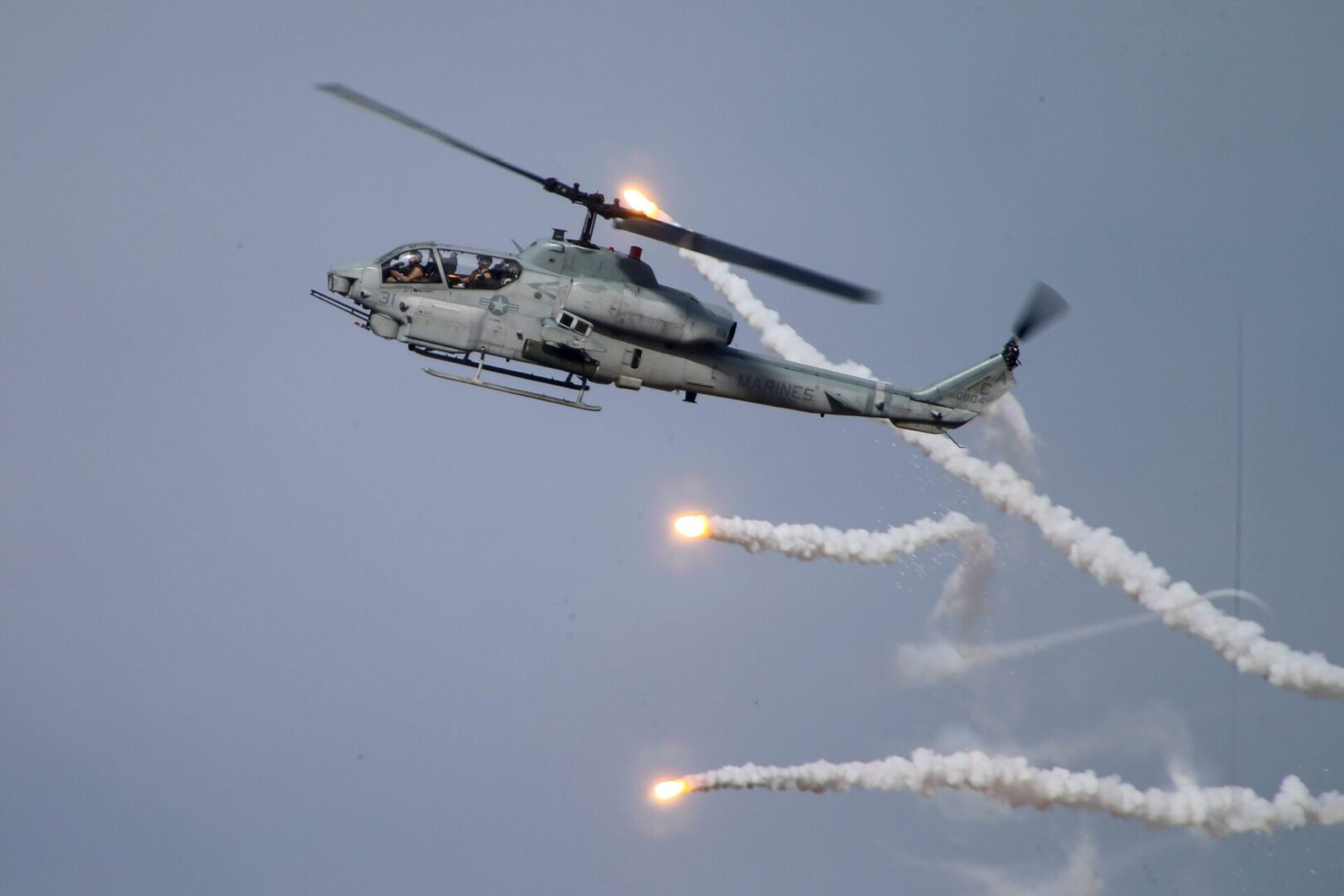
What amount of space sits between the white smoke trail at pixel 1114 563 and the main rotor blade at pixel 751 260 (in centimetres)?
608

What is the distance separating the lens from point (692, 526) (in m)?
39.7

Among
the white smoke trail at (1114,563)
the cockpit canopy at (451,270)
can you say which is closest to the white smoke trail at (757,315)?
the white smoke trail at (1114,563)

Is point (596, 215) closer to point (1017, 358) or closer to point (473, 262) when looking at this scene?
point (473, 262)

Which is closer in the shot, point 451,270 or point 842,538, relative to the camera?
point 451,270

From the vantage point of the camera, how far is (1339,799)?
116 feet

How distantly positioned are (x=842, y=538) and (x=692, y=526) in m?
3.07

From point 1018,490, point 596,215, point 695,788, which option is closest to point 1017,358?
point 1018,490

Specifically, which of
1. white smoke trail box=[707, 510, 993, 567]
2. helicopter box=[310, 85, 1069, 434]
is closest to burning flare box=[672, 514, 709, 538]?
white smoke trail box=[707, 510, 993, 567]

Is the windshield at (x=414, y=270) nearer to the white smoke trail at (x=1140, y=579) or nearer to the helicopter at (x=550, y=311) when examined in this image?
the helicopter at (x=550, y=311)

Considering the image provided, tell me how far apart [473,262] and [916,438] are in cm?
1139

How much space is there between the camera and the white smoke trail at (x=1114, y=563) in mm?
34719

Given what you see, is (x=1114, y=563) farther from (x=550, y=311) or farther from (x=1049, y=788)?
(x=550, y=311)

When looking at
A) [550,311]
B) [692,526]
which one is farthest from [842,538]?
[550,311]

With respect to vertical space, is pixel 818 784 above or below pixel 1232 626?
below
